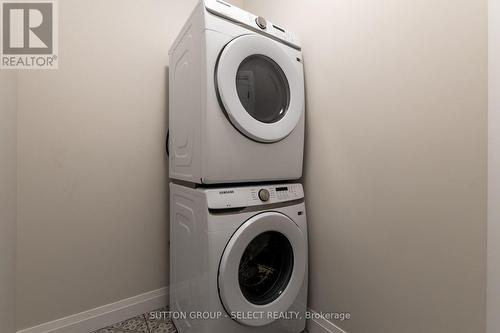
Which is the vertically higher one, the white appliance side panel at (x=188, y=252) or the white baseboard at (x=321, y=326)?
the white appliance side panel at (x=188, y=252)

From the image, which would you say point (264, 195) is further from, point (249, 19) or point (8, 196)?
point (8, 196)

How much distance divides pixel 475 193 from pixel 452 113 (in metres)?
0.25

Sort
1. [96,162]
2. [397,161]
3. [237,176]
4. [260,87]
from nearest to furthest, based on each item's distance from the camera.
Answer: [397,161] → [237,176] → [260,87] → [96,162]

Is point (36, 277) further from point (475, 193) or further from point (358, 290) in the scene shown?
point (475, 193)

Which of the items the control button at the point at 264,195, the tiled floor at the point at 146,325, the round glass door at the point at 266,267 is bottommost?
the tiled floor at the point at 146,325

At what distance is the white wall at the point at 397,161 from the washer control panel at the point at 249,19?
0.12 m

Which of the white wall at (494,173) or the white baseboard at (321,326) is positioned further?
the white baseboard at (321,326)

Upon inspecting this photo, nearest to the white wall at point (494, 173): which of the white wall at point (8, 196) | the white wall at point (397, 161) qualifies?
the white wall at point (397, 161)

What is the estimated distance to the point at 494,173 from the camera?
69cm

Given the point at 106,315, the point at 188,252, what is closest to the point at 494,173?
the point at 188,252

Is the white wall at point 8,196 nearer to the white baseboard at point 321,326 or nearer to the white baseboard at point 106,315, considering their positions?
the white baseboard at point 106,315

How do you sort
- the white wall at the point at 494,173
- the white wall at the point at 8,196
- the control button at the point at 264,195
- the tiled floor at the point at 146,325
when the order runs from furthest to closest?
the tiled floor at the point at 146,325 → the control button at the point at 264,195 → the white wall at the point at 8,196 → the white wall at the point at 494,173

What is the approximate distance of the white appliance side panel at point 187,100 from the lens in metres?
1.01

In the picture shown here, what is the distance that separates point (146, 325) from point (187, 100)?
4.02ft
